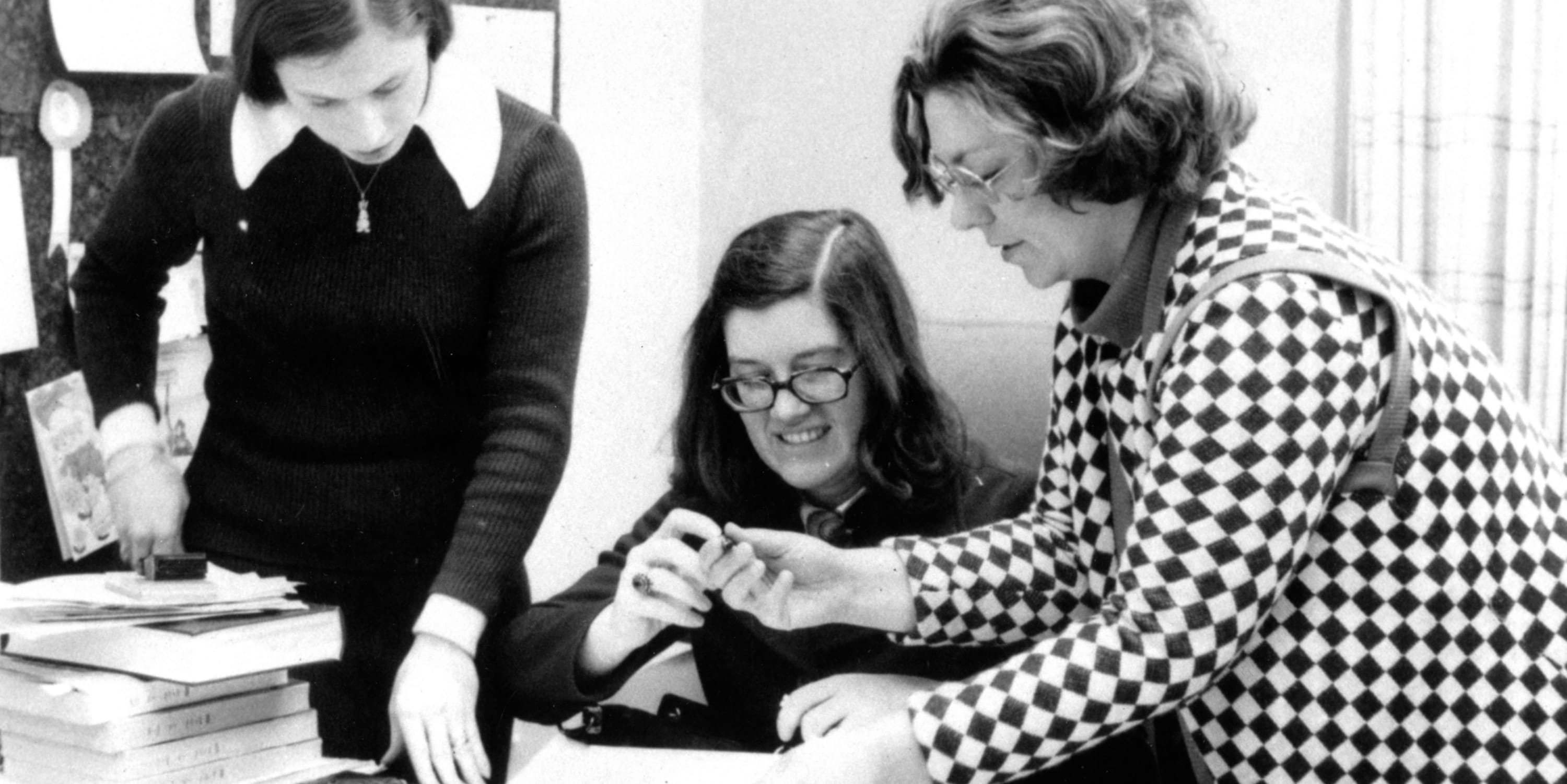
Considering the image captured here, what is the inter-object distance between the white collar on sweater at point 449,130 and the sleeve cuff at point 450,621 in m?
0.33

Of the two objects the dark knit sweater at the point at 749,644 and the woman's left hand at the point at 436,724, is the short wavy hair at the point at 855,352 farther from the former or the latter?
the woman's left hand at the point at 436,724

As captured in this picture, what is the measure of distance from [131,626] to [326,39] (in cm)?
43

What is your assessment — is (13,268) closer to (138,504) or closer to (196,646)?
(138,504)

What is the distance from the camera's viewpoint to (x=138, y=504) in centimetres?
122

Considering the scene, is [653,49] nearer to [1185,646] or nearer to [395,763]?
[395,763]

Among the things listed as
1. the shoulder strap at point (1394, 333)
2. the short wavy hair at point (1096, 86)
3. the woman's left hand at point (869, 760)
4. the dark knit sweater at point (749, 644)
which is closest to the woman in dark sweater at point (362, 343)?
the dark knit sweater at point (749, 644)

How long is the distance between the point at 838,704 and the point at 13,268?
72 cm

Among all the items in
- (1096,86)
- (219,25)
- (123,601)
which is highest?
(219,25)

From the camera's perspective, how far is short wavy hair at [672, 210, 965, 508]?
1.48m

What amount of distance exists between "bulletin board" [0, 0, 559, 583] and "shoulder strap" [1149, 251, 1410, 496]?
2.79 ft

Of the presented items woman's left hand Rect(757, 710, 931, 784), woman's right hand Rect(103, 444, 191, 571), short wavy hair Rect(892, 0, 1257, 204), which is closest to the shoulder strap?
short wavy hair Rect(892, 0, 1257, 204)

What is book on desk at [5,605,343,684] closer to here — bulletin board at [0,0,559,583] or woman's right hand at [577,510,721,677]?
bulletin board at [0,0,559,583]

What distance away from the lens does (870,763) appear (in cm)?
94

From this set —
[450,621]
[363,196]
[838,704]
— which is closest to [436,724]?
[450,621]
